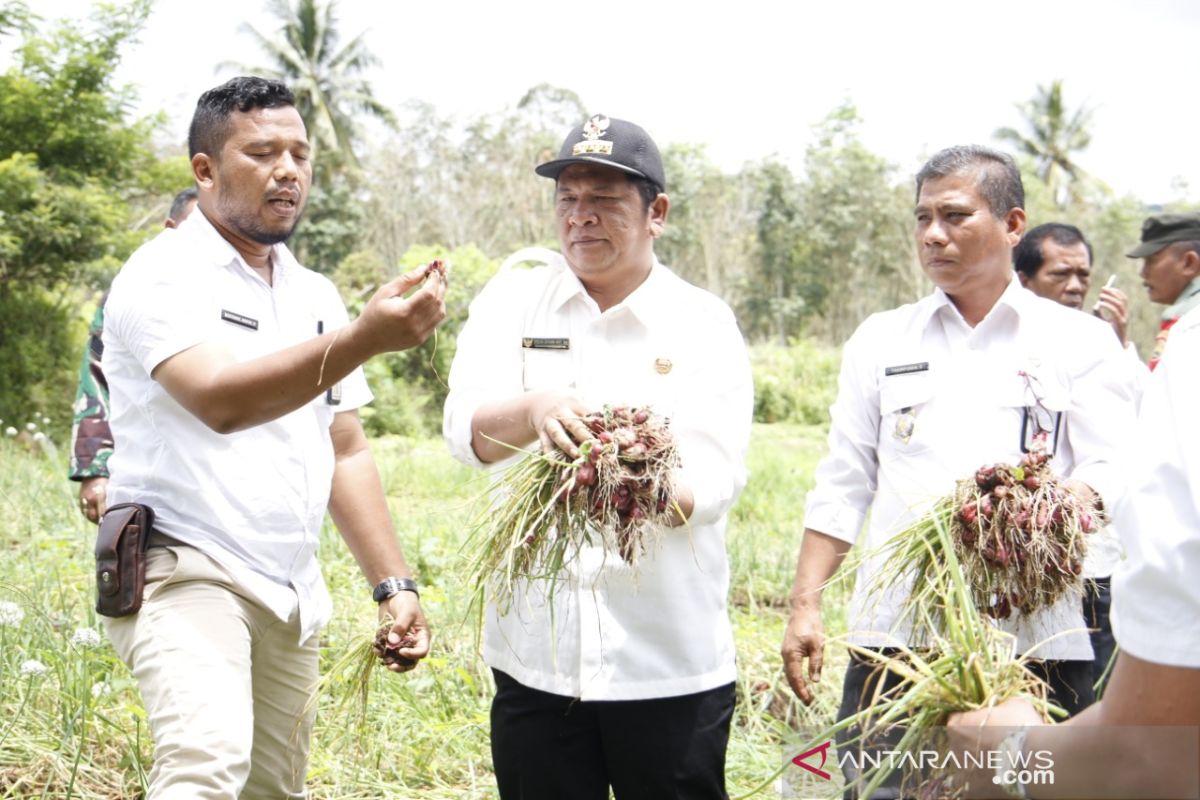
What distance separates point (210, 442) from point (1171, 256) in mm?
4028

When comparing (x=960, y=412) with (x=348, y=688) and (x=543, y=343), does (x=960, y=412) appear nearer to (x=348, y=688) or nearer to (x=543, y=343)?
(x=543, y=343)

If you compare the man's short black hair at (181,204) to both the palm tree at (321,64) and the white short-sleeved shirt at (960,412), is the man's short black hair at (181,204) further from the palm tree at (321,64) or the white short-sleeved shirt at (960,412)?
the palm tree at (321,64)

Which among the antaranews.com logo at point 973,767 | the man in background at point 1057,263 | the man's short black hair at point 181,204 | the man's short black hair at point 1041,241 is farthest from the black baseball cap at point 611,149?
the man's short black hair at point 1041,241

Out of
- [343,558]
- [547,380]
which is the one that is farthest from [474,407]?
[343,558]

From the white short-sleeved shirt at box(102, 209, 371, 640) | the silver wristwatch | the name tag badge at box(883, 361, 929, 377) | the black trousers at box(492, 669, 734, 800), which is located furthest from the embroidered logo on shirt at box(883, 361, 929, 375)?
the white short-sleeved shirt at box(102, 209, 371, 640)

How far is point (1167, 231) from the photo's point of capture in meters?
4.93

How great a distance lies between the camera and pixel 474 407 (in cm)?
280

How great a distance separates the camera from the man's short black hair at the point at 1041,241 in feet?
16.4

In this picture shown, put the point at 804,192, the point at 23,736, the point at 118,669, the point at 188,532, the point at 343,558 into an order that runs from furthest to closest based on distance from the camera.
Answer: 1. the point at 804,192
2. the point at 343,558
3. the point at 118,669
4. the point at 23,736
5. the point at 188,532

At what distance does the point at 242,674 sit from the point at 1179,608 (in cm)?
198

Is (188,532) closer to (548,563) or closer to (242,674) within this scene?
(242,674)

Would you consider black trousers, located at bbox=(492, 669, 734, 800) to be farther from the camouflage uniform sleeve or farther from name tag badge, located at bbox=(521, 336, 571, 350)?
the camouflage uniform sleeve

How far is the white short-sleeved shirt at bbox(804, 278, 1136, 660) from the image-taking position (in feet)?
9.52

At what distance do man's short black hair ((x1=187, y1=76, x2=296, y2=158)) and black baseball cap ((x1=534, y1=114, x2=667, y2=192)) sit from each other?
721 mm
